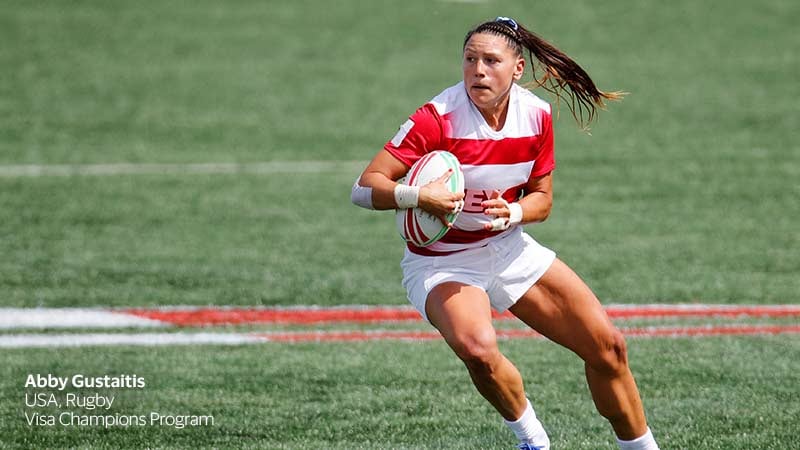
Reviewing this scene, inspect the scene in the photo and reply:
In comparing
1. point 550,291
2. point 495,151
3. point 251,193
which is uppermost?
point 495,151

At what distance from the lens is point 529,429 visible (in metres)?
5.89

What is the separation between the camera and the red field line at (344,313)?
9656mm

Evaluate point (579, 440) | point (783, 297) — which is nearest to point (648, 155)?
point (783, 297)

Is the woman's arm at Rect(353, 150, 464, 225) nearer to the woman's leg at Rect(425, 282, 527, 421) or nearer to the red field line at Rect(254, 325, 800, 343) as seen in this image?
the woman's leg at Rect(425, 282, 527, 421)

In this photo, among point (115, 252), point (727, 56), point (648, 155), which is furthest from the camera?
point (727, 56)

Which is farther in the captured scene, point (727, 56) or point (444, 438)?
point (727, 56)

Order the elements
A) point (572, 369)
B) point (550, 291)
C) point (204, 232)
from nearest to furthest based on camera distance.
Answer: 1. point (550, 291)
2. point (572, 369)
3. point (204, 232)

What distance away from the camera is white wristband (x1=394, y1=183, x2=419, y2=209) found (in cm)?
560

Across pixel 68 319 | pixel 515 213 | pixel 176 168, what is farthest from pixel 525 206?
pixel 176 168

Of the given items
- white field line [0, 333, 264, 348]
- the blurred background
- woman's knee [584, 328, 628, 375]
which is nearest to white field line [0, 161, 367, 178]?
the blurred background

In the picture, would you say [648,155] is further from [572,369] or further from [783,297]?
[572,369]

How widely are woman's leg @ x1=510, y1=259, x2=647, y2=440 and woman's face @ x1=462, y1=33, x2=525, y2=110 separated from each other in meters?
0.86

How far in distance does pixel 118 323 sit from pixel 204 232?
3295 mm

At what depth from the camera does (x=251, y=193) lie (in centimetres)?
1450
